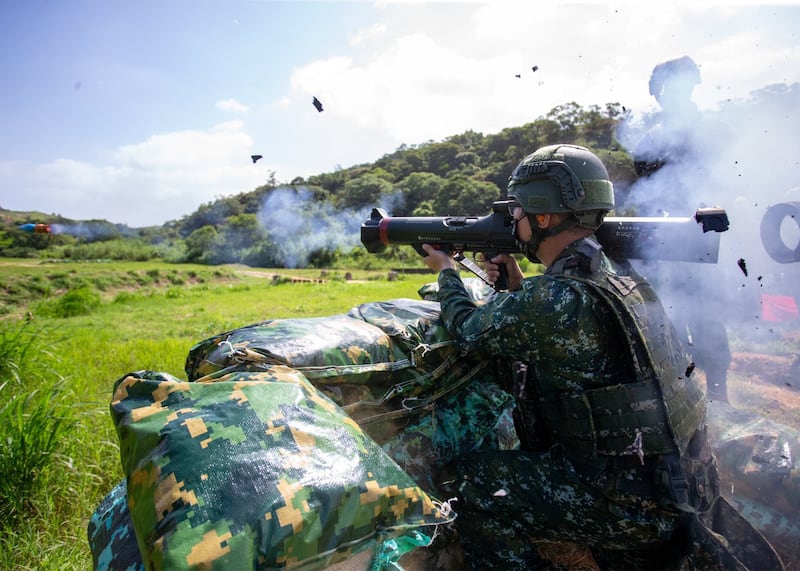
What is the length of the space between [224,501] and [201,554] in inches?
5.6

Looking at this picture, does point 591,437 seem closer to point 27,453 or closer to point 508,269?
point 508,269

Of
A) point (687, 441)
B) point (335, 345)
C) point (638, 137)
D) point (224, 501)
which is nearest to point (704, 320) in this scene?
point (638, 137)

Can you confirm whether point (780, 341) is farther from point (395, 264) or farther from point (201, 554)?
point (395, 264)

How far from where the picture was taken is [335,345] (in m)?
2.23

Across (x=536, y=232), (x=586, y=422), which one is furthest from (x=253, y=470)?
(x=536, y=232)

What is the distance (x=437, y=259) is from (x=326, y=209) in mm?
17260

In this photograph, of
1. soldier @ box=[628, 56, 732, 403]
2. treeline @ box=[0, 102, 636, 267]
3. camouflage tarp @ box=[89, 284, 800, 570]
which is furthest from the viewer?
treeline @ box=[0, 102, 636, 267]

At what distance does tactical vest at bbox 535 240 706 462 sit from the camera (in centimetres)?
201

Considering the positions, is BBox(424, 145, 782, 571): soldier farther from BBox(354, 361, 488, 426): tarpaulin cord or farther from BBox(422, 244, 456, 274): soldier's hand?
BBox(422, 244, 456, 274): soldier's hand

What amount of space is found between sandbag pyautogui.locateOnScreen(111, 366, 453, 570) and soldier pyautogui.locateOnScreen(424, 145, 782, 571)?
0.62 meters

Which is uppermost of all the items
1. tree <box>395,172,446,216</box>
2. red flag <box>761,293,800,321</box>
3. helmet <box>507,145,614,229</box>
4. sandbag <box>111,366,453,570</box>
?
tree <box>395,172,446,216</box>

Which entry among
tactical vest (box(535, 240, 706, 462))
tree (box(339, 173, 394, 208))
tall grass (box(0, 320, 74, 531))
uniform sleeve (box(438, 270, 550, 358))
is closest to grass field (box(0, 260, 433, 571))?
tall grass (box(0, 320, 74, 531))

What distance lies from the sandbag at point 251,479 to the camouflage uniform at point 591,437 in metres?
0.61

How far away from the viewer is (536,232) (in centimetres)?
249
